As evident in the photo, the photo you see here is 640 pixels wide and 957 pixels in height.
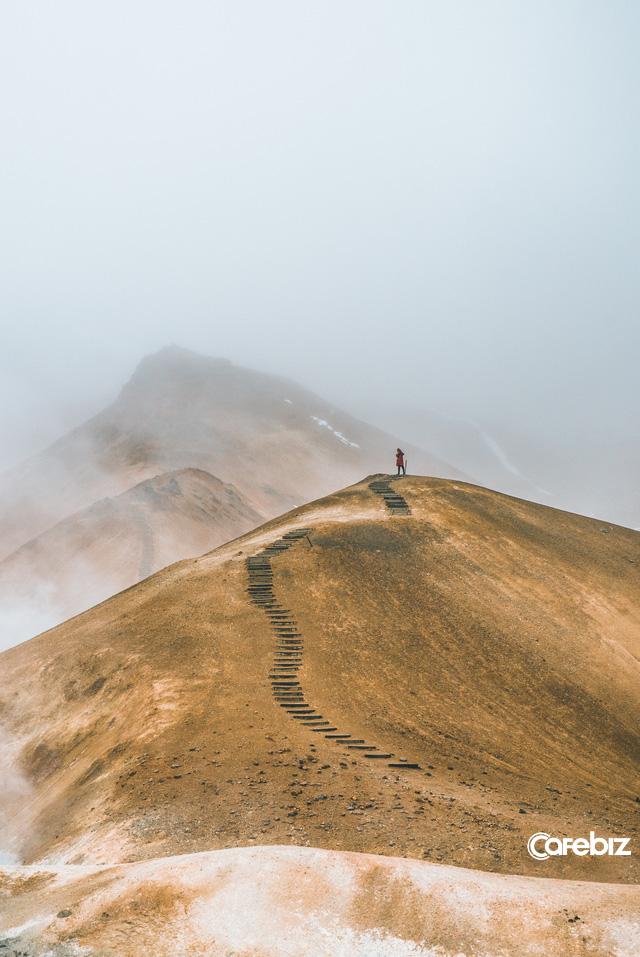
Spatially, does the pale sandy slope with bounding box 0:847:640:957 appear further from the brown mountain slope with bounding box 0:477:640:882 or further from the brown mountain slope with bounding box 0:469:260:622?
the brown mountain slope with bounding box 0:469:260:622

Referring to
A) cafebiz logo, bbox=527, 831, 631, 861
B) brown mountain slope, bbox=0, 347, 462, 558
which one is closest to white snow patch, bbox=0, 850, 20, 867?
cafebiz logo, bbox=527, 831, 631, 861

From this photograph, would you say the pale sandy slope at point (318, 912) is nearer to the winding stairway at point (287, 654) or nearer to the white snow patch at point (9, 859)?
the white snow patch at point (9, 859)

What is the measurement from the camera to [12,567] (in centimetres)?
6619

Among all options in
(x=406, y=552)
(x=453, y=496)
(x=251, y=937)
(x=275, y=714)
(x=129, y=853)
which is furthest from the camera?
(x=453, y=496)

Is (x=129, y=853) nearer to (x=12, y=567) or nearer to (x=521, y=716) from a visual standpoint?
(x=521, y=716)

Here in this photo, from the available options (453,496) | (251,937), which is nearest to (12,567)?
(453,496)

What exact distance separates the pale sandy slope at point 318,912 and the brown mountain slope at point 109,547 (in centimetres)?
4719

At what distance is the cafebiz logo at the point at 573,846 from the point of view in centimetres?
1370

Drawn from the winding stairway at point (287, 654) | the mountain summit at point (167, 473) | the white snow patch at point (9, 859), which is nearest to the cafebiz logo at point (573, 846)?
the winding stairway at point (287, 654)

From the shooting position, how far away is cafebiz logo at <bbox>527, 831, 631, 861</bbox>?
44.9ft

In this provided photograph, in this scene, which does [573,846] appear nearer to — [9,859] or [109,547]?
[9,859]

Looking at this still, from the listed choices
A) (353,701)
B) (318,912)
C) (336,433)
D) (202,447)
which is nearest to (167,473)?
(202,447)

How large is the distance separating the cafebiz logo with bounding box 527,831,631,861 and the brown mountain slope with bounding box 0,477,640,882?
0.25 metres

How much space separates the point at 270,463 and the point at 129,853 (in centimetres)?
10829
